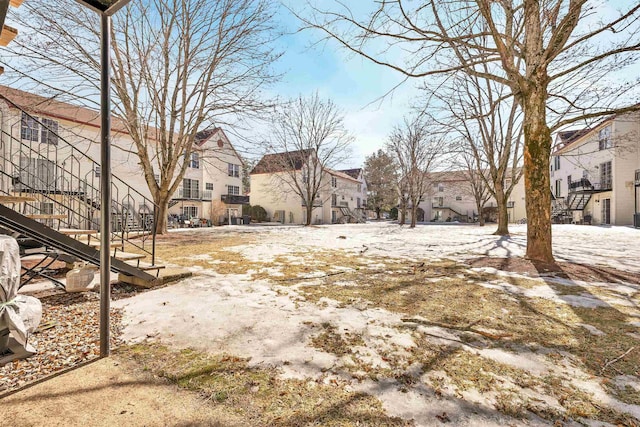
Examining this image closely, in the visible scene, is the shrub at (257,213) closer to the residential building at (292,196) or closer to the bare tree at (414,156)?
the residential building at (292,196)

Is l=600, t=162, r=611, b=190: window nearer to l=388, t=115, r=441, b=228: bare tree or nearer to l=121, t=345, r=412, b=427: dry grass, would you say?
l=388, t=115, r=441, b=228: bare tree

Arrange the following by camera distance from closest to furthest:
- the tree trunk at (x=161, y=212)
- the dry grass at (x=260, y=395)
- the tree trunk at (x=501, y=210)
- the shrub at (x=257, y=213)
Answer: the dry grass at (x=260, y=395), the tree trunk at (x=161, y=212), the tree trunk at (x=501, y=210), the shrub at (x=257, y=213)

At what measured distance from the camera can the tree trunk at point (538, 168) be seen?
6742 mm

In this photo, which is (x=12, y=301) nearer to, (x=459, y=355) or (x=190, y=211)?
(x=459, y=355)

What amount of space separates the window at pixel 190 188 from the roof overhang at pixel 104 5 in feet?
96.8

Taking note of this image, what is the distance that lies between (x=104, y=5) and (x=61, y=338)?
11.0ft

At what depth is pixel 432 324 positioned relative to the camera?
11.1 ft

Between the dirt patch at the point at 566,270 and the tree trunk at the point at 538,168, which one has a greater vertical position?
the tree trunk at the point at 538,168

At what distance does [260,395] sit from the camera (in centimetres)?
208

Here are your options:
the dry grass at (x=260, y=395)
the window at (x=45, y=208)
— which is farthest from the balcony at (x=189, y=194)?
the dry grass at (x=260, y=395)

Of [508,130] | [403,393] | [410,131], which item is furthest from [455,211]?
[403,393]

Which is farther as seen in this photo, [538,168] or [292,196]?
[292,196]

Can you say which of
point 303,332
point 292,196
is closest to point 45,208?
point 303,332

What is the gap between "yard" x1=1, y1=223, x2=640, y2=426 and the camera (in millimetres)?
1947
